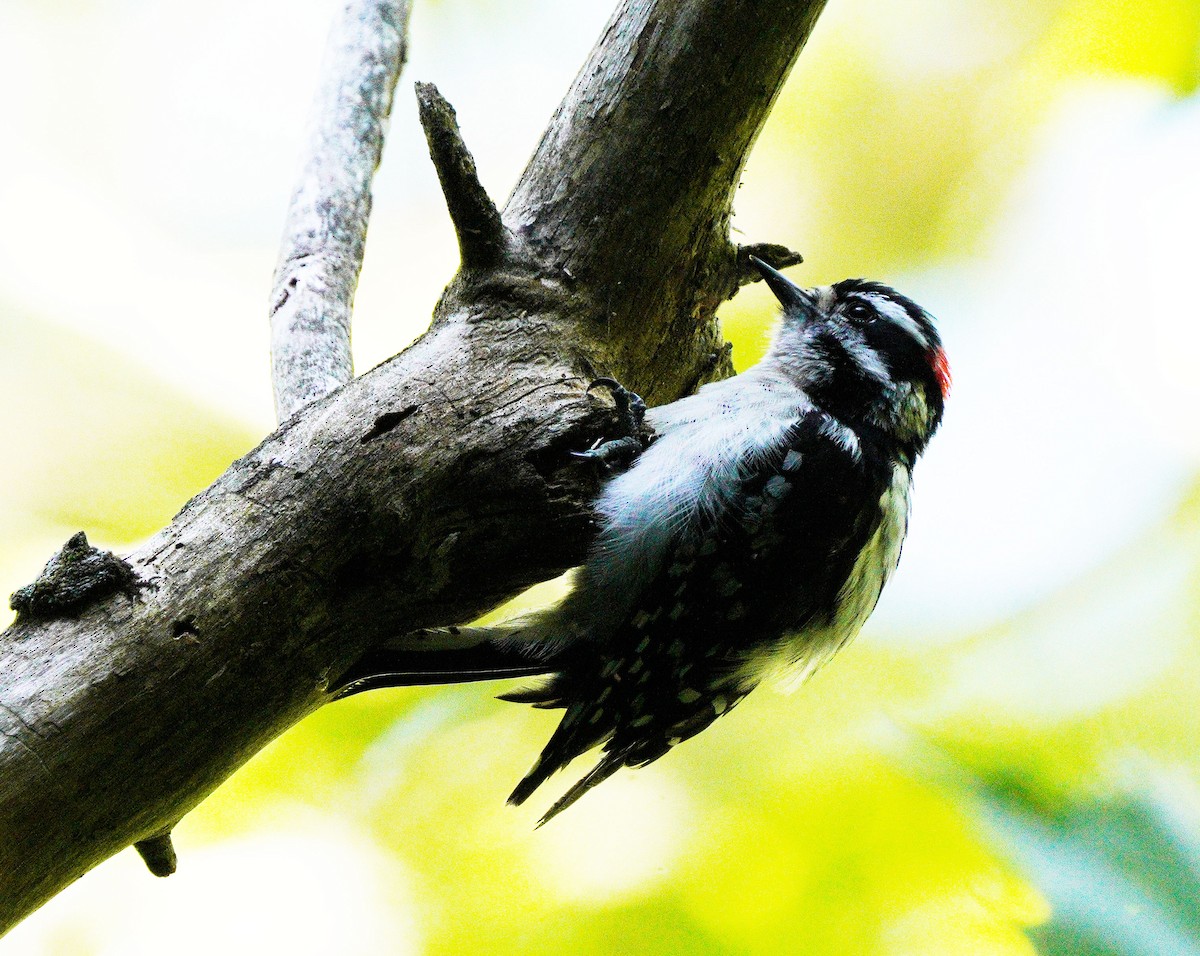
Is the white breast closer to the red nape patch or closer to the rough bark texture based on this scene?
the red nape patch

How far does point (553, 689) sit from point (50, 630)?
1198 mm

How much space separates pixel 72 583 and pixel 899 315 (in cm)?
225

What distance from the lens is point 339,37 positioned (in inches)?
118

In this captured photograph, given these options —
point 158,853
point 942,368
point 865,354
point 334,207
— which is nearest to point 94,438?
point 334,207

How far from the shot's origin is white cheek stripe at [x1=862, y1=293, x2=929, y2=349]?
273cm

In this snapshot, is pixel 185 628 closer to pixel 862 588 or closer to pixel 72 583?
pixel 72 583

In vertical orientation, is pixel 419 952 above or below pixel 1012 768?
below

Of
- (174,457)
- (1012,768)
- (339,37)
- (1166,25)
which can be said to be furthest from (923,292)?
(174,457)

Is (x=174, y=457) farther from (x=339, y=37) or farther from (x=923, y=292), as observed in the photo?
(x=923, y=292)

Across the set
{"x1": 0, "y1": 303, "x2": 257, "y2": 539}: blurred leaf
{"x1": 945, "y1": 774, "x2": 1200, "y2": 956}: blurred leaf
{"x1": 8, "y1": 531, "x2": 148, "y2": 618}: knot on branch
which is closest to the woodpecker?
{"x1": 8, "y1": 531, "x2": 148, "y2": 618}: knot on branch

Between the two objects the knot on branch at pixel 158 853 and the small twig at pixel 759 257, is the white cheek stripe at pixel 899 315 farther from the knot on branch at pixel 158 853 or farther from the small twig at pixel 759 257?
the knot on branch at pixel 158 853

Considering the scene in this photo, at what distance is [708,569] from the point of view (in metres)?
2.19

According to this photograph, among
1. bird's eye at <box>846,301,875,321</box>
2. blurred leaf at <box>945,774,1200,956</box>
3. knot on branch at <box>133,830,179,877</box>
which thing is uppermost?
bird's eye at <box>846,301,875,321</box>

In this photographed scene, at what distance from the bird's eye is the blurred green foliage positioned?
335 millimetres
